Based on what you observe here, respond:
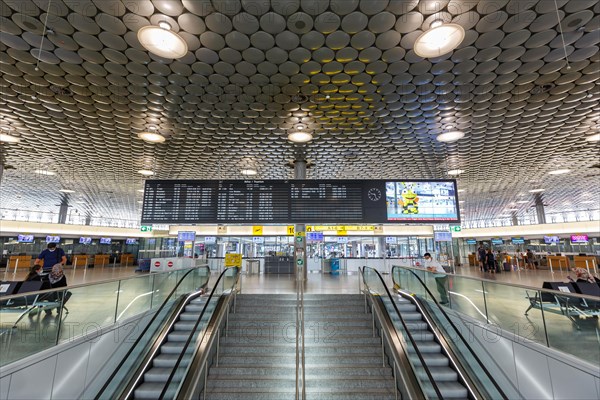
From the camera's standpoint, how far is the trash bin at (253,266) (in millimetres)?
15438

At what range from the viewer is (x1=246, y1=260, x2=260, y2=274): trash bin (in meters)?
15.4

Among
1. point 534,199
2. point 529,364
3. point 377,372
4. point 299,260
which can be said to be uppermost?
point 534,199

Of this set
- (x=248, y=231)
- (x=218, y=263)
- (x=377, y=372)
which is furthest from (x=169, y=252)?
(x=377, y=372)

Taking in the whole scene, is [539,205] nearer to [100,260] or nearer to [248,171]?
[248,171]

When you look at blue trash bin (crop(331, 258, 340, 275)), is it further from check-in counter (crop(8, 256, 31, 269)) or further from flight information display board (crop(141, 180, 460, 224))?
check-in counter (crop(8, 256, 31, 269))

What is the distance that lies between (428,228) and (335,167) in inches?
476

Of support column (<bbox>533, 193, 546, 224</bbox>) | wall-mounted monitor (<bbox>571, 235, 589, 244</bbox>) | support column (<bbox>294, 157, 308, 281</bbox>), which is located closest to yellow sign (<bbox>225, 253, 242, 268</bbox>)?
support column (<bbox>294, 157, 308, 281</bbox>)

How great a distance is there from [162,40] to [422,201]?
24.6 feet

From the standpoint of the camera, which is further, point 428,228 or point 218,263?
point 428,228

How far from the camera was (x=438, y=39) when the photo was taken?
390 centimetres

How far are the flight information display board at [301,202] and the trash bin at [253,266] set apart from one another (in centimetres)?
717

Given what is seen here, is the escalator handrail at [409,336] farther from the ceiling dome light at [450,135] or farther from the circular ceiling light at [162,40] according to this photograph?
the circular ceiling light at [162,40]

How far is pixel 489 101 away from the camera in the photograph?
6.04 meters

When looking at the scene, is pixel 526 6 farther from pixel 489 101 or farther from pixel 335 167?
pixel 335 167
